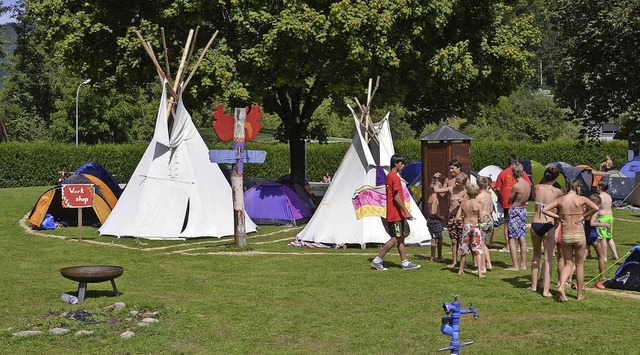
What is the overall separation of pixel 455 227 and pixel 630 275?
10.5 ft

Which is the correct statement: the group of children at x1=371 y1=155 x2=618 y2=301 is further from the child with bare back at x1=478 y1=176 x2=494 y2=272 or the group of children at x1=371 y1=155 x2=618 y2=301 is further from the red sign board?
the red sign board

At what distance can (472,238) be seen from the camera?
14531mm

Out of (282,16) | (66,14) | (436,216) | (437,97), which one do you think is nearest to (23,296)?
(436,216)

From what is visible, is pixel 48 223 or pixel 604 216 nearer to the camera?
pixel 604 216

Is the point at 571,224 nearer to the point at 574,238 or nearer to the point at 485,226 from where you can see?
the point at 574,238

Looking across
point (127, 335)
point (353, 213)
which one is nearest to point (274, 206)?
point (353, 213)

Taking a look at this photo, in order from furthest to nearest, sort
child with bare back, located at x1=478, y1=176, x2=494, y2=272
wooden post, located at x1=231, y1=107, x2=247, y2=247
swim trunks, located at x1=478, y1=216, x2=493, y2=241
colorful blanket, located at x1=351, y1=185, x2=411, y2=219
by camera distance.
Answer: wooden post, located at x1=231, y1=107, x2=247, y2=247, colorful blanket, located at x1=351, y1=185, x2=411, y2=219, child with bare back, located at x1=478, y1=176, x2=494, y2=272, swim trunks, located at x1=478, y1=216, x2=493, y2=241

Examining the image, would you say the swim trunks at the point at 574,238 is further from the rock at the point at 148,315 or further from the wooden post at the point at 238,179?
the wooden post at the point at 238,179

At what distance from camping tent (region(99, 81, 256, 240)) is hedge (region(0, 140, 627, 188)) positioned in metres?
21.9

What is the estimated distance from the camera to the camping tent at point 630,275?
13117 millimetres

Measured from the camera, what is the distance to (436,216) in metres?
16.1

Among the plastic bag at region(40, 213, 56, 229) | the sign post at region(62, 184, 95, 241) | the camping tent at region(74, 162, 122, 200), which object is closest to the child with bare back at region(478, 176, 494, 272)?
the sign post at region(62, 184, 95, 241)

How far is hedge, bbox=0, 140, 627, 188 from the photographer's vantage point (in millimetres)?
42594

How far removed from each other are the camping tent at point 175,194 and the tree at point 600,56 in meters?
9.43
